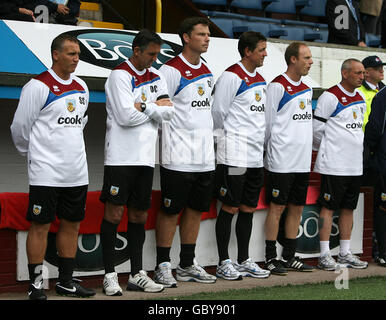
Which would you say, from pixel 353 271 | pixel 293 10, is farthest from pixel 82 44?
pixel 293 10

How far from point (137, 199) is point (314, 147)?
2239mm

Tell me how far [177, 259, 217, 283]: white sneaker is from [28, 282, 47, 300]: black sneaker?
1.36 meters

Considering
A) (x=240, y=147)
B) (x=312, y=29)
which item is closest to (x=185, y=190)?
(x=240, y=147)

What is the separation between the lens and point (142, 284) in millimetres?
6043

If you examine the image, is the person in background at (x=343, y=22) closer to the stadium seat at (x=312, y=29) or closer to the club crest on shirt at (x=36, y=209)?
the stadium seat at (x=312, y=29)

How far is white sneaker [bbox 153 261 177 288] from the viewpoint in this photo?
628cm

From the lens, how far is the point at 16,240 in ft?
19.5

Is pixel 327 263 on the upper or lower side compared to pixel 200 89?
lower

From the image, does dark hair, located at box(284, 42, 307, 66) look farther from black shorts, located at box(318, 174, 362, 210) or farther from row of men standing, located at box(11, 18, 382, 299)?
black shorts, located at box(318, 174, 362, 210)

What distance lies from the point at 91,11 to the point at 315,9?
4.02 m

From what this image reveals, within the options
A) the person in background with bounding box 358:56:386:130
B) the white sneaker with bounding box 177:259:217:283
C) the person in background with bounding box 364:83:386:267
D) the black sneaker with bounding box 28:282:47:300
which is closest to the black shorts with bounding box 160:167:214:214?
the white sneaker with bounding box 177:259:217:283

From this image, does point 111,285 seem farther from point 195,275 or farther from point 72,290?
point 195,275

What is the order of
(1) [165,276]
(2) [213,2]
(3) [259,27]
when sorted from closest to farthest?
(1) [165,276] < (2) [213,2] < (3) [259,27]

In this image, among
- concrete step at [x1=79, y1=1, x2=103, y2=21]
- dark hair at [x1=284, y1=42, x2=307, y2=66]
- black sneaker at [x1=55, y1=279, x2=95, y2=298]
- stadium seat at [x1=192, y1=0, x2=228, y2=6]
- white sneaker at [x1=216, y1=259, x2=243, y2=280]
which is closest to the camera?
black sneaker at [x1=55, y1=279, x2=95, y2=298]
